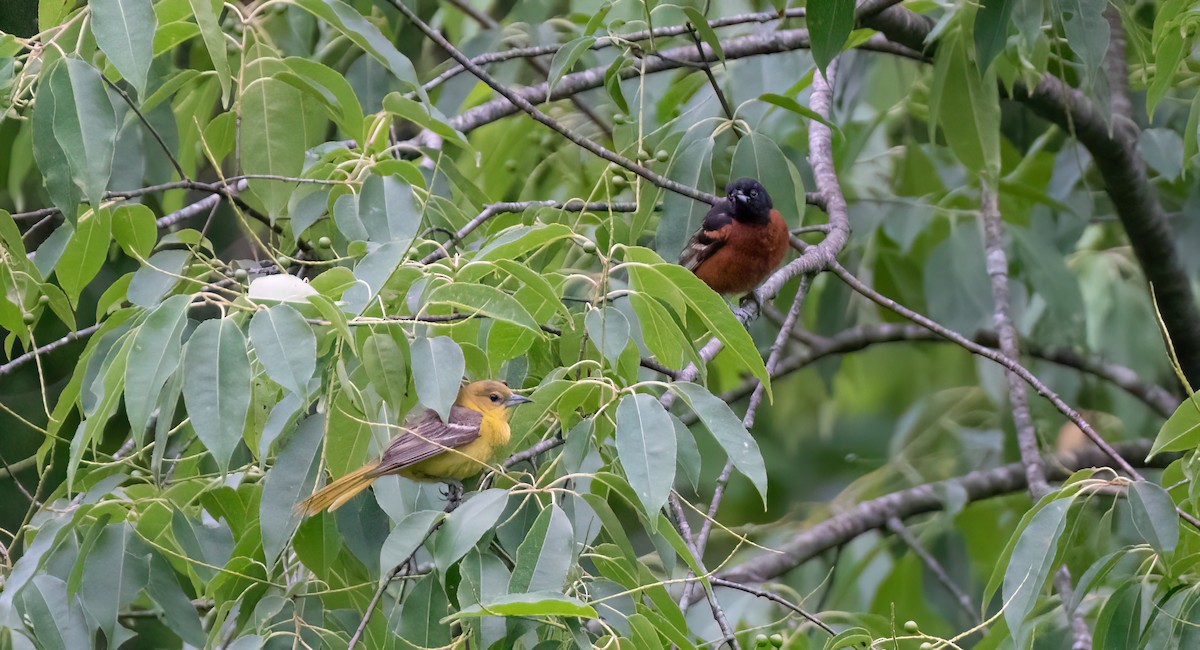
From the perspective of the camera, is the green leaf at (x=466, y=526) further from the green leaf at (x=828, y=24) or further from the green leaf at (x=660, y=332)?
the green leaf at (x=828, y=24)

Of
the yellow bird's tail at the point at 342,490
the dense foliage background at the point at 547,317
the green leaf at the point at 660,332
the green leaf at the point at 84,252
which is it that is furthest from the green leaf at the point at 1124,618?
the green leaf at the point at 84,252

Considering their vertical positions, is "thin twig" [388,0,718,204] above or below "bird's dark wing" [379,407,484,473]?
above

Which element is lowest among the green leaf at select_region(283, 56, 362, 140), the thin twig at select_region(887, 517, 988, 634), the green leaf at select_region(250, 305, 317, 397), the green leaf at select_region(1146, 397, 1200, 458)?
the thin twig at select_region(887, 517, 988, 634)

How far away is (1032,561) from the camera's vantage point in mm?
2631

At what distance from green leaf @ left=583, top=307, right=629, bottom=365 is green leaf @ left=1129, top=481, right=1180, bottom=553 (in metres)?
1.10

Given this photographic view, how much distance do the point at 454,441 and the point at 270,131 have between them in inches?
38.4

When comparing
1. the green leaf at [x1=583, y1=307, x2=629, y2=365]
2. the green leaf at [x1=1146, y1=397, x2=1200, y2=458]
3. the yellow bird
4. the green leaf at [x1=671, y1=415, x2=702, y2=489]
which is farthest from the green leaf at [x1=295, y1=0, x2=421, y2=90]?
the green leaf at [x1=1146, y1=397, x2=1200, y2=458]

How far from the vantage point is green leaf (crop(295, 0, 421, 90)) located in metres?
3.12

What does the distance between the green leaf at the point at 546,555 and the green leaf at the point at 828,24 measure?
4.61ft

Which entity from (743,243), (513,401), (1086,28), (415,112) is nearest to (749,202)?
(743,243)

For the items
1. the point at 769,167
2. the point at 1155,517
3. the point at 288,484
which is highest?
the point at 769,167

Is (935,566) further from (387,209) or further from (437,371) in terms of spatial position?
(437,371)

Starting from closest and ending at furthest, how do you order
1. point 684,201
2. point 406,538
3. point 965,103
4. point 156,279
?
point 406,538, point 156,279, point 684,201, point 965,103

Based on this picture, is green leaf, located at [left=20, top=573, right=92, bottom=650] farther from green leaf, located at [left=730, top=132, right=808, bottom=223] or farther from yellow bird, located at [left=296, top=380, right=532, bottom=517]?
green leaf, located at [left=730, top=132, right=808, bottom=223]
